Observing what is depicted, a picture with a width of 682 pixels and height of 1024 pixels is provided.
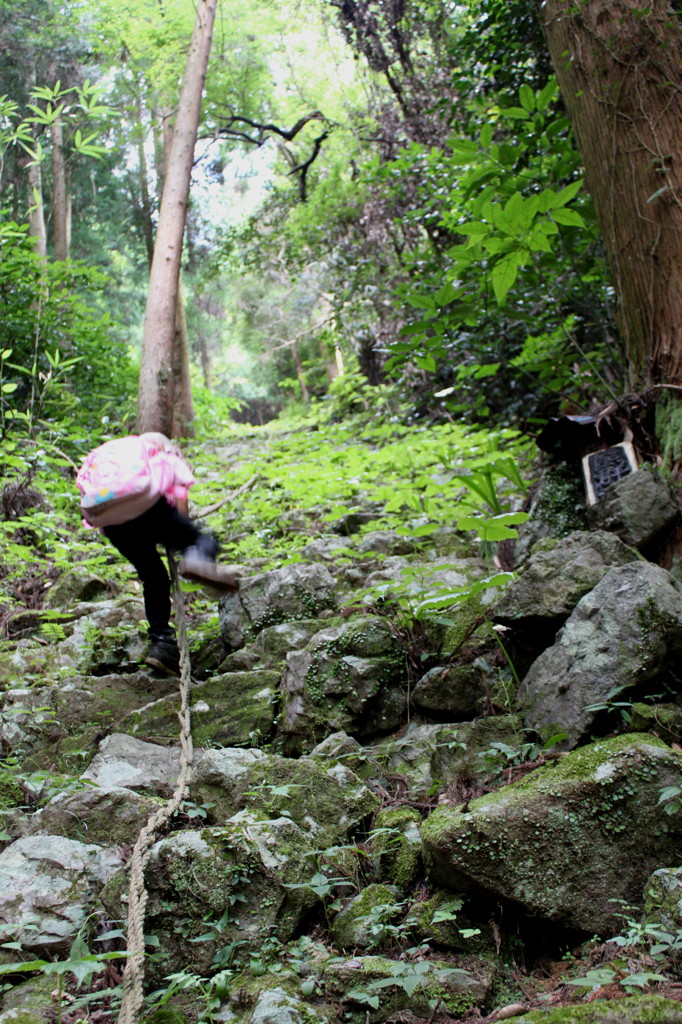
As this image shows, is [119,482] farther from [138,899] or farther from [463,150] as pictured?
[463,150]

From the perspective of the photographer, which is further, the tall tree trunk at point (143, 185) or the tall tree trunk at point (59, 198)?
the tall tree trunk at point (143, 185)

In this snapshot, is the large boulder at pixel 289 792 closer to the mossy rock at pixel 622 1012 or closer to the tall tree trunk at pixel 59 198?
the mossy rock at pixel 622 1012

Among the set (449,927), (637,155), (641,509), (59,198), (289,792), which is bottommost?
(449,927)

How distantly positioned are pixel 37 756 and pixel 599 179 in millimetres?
4530

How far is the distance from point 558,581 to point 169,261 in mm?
5038

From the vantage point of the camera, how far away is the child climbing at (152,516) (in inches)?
132

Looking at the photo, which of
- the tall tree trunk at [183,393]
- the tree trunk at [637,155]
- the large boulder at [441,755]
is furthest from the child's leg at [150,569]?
the tall tree trunk at [183,393]

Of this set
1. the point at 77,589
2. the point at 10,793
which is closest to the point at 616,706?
the point at 10,793

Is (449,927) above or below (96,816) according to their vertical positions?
below

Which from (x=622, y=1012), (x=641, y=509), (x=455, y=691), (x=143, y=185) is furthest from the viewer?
(x=143, y=185)

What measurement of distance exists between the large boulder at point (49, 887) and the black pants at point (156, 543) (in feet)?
5.56

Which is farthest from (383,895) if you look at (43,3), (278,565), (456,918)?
(43,3)

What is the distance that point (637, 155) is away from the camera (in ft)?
12.9

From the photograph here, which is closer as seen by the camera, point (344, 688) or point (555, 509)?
point (344, 688)
